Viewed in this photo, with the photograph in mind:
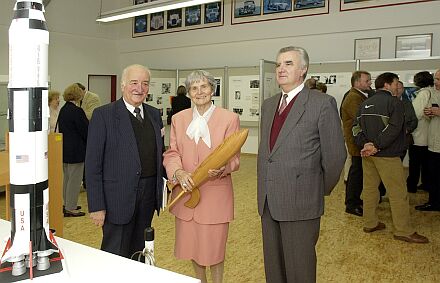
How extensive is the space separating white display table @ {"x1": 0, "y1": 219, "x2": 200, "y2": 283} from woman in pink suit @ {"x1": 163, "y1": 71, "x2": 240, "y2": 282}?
31.3 inches

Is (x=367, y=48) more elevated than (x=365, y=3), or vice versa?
(x=365, y=3)

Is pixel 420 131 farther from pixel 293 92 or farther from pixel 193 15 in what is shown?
pixel 193 15

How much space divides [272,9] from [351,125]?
17.0 ft

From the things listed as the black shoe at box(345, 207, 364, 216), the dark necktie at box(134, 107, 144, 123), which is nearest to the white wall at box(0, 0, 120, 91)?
the black shoe at box(345, 207, 364, 216)

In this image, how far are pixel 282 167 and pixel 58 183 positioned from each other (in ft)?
5.56

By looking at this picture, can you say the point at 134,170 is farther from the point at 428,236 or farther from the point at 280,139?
the point at 428,236

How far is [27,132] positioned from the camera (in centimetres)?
154

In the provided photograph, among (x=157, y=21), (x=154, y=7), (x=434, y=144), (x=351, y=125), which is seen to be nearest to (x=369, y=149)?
(x=351, y=125)

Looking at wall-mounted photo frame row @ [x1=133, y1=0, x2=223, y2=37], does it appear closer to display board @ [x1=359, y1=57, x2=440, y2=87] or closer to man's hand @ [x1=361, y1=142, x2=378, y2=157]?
display board @ [x1=359, y1=57, x2=440, y2=87]

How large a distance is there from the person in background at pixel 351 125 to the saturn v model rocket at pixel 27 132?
382 centimetres

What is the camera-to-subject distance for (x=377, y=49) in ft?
26.0

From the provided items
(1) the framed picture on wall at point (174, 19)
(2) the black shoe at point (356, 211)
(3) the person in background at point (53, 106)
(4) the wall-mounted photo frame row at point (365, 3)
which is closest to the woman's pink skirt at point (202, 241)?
(2) the black shoe at point (356, 211)

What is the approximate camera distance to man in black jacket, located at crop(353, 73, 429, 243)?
3953mm

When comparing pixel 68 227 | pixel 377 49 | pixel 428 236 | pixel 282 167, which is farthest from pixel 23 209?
pixel 377 49
